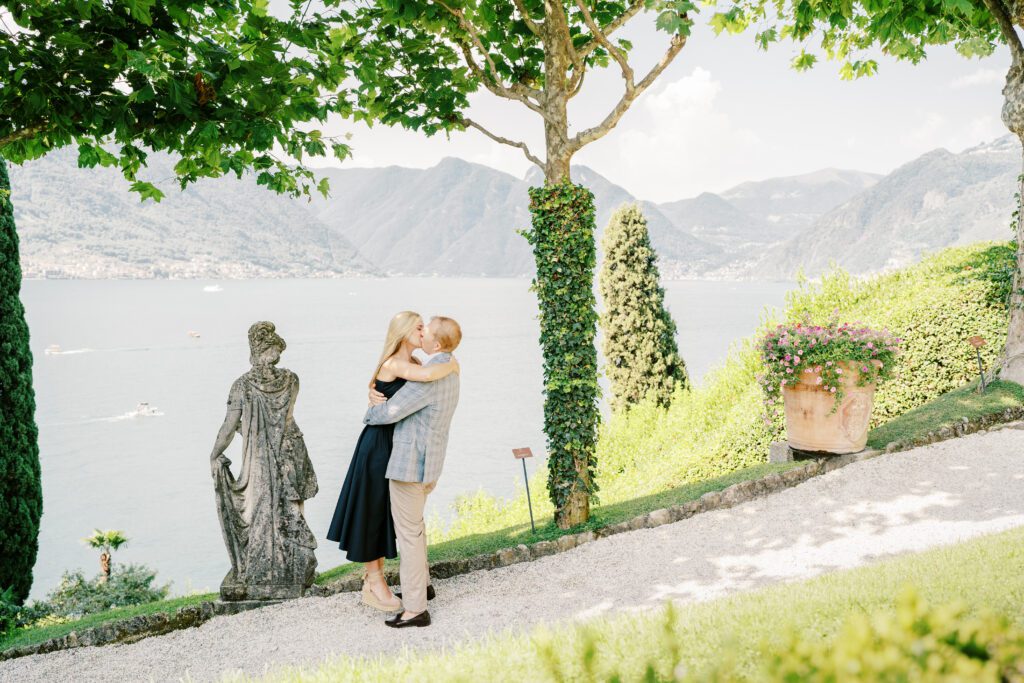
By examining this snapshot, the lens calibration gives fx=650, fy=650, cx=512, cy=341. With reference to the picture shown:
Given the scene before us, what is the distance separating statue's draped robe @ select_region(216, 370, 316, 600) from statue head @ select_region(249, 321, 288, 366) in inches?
4.9

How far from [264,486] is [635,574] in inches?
135

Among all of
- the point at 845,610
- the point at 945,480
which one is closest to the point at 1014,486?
the point at 945,480

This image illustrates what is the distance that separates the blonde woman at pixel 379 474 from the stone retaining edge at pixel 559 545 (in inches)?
37.0

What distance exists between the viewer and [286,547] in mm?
5934

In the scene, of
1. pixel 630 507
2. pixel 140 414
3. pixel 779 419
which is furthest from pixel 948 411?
pixel 140 414

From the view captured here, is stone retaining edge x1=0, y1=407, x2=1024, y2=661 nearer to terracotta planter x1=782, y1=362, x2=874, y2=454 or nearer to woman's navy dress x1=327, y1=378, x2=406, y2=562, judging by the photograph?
terracotta planter x1=782, y1=362, x2=874, y2=454

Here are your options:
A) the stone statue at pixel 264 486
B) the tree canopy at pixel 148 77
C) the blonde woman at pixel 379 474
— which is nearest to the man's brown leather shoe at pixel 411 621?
the blonde woman at pixel 379 474

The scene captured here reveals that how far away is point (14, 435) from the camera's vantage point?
29.7ft

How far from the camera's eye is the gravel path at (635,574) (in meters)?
5.07

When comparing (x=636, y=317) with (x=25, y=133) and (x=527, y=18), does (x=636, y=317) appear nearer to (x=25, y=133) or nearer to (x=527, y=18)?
(x=527, y=18)

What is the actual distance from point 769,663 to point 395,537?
13.1 feet

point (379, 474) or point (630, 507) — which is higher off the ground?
point (379, 474)

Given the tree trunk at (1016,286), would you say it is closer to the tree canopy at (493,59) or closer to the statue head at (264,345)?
the tree canopy at (493,59)

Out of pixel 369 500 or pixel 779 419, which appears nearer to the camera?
pixel 369 500
